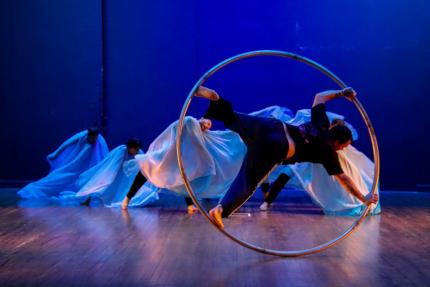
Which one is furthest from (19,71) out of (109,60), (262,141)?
(262,141)

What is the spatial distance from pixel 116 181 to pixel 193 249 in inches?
110

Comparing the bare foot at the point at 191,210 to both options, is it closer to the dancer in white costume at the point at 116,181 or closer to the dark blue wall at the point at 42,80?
the dancer in white costume at the point at 116,181

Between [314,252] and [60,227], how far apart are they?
2333mm

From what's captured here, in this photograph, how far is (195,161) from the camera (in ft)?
18.9

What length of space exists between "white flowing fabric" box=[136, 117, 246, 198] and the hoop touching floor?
0.05 ft

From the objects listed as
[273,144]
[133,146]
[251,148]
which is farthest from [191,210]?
[273,144]

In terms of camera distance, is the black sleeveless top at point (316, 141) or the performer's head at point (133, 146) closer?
the black sleeveless top at point (316, 141)

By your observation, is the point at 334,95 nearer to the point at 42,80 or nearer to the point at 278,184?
the point at 278,184

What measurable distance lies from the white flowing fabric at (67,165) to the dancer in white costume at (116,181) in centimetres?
46

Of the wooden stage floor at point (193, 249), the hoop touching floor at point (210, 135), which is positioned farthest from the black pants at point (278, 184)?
the wooden stage floor at point (193, 249)

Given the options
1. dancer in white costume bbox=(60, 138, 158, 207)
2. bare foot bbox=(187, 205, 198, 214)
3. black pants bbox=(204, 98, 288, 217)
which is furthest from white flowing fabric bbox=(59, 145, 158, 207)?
black pants bbox=(204, 98, 288, 217)

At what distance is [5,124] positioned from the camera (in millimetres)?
8344

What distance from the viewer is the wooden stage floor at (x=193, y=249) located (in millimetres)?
3199

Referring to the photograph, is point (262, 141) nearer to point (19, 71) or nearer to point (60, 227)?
point (60, 227)
